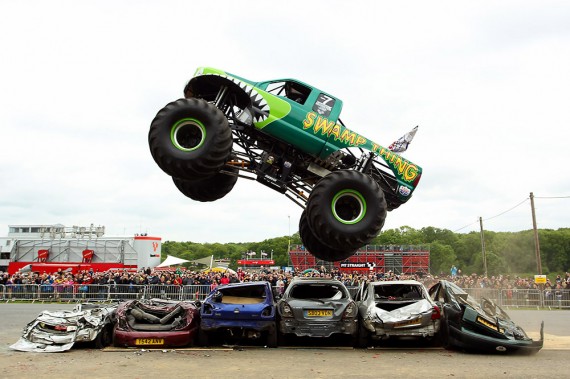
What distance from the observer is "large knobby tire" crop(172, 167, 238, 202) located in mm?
11188

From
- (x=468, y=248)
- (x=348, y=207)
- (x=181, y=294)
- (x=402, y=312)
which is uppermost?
(x=468, y=248)

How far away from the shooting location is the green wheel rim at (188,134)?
9164 mm

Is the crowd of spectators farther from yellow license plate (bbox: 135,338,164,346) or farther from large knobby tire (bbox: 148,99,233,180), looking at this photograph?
large knobby tire (bbox: 148,99,233,180)

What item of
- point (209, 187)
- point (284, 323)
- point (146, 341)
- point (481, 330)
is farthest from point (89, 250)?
point (481, 330)

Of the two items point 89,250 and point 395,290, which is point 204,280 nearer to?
point 395,290

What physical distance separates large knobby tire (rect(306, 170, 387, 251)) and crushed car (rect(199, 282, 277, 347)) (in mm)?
1867

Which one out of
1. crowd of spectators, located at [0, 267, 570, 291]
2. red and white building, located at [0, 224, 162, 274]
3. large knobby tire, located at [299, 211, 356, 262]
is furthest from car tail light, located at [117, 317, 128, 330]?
red and white building, located at [0, 224, 162, 274]

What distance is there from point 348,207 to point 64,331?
18.9ft

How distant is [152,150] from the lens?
916 cm

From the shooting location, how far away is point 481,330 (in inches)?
378

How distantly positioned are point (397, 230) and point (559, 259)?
194 feet

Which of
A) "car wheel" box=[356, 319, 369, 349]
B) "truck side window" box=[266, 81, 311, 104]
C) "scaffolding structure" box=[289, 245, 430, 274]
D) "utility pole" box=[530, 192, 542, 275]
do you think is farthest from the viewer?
"scaffolding structure" box=[289, 245, 430, 274]

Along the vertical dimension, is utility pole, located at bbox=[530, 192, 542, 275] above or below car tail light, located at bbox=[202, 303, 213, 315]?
above

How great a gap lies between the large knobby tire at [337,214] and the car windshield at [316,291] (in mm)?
1459
